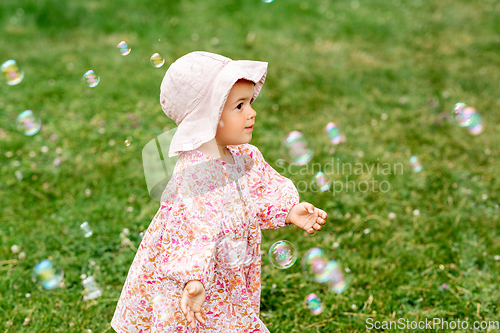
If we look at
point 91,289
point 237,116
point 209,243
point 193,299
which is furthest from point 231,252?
point 91,289

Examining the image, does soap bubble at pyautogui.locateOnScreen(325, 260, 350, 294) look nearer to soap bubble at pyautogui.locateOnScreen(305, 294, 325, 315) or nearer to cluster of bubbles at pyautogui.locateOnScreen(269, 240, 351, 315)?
cluster of bubbles at pyautogui.locateOnScreen(269, 240, 351, 315)

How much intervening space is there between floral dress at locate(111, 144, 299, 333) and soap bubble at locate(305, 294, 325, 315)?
2.26ft

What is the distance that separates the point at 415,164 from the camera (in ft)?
14.9

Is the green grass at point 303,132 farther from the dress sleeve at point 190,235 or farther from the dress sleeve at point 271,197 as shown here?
the dress sleeve at point 190,235

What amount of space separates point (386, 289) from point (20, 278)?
2543 mm

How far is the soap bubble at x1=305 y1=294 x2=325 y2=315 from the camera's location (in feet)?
9.95

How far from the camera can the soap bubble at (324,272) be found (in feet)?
10.1

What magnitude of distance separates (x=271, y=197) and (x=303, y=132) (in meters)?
2.69

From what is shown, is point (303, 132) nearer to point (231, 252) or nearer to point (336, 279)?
point (336, 279)

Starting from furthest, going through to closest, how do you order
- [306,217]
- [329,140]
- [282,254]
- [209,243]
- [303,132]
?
[303,132]
[329,140]
[282,254]
[306,217]
[209,243]

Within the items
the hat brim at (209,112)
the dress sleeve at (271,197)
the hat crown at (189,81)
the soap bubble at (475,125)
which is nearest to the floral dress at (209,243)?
the dress sleeve at (271,197)

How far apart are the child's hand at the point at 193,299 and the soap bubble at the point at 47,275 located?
1617mm

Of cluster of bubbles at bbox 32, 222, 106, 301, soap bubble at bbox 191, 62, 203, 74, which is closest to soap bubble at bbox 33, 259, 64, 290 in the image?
cluster of bubbles at bbox 32, 222, 106, 301

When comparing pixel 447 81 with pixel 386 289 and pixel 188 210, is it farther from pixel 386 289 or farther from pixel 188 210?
pixel 188 210
